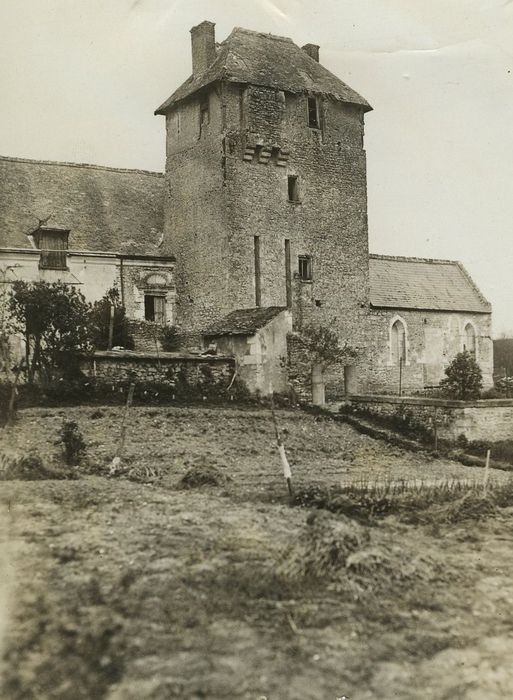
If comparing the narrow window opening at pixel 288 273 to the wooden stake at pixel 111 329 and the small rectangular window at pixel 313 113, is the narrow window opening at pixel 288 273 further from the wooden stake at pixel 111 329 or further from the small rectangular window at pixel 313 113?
the wooden stake at pixel 111 329

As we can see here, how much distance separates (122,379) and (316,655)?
15232mm

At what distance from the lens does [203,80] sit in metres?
27.5

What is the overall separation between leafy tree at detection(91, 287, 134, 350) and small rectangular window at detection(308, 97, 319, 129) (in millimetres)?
10049

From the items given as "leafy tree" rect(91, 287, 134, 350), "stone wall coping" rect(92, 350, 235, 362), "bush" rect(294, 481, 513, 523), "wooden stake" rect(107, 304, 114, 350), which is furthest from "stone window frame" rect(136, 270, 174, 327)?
"bush" rect(294, 481, 513, 523)

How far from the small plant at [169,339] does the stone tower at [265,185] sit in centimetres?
49

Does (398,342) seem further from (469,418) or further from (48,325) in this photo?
(48,325)

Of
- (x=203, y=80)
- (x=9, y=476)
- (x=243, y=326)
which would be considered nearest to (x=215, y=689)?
(x=9, y=476)

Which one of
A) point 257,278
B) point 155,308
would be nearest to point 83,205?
point 155,308

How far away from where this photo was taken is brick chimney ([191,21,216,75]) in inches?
1107

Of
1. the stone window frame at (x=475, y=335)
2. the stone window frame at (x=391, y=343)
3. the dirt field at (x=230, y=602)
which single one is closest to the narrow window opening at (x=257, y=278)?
the stone window frame at (x=391, y=343)

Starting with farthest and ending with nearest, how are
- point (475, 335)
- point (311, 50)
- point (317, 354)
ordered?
point (475, 335), point (311, 50), point (317, 354)

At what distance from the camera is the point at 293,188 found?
93.4 feet

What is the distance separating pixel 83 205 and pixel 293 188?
8.32 m

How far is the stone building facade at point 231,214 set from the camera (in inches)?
1053
